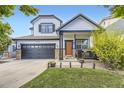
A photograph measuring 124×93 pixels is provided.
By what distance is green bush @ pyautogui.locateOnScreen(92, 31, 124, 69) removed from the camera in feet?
44.1

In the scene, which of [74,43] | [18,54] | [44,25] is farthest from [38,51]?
[44,25]

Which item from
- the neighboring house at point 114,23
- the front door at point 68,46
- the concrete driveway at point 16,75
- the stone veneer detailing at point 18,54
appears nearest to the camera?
the concrete driveway at point 16,75

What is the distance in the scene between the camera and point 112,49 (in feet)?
44.2

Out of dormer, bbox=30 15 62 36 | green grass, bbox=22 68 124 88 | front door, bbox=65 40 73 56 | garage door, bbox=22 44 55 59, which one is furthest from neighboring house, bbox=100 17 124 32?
green grass, bbox=22 68 124 88

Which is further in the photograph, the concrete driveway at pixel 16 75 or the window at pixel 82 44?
the window at pixel 82 44

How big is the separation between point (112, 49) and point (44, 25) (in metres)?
11.9

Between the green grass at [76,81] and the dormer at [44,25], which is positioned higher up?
the dormer at [44,25]

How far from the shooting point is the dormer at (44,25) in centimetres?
2428

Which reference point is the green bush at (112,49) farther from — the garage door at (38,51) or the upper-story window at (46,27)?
the upper-story window at (46,27)

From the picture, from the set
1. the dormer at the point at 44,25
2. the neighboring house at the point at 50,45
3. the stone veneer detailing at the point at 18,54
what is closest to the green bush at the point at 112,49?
the neighboring house at the point at 50,45
